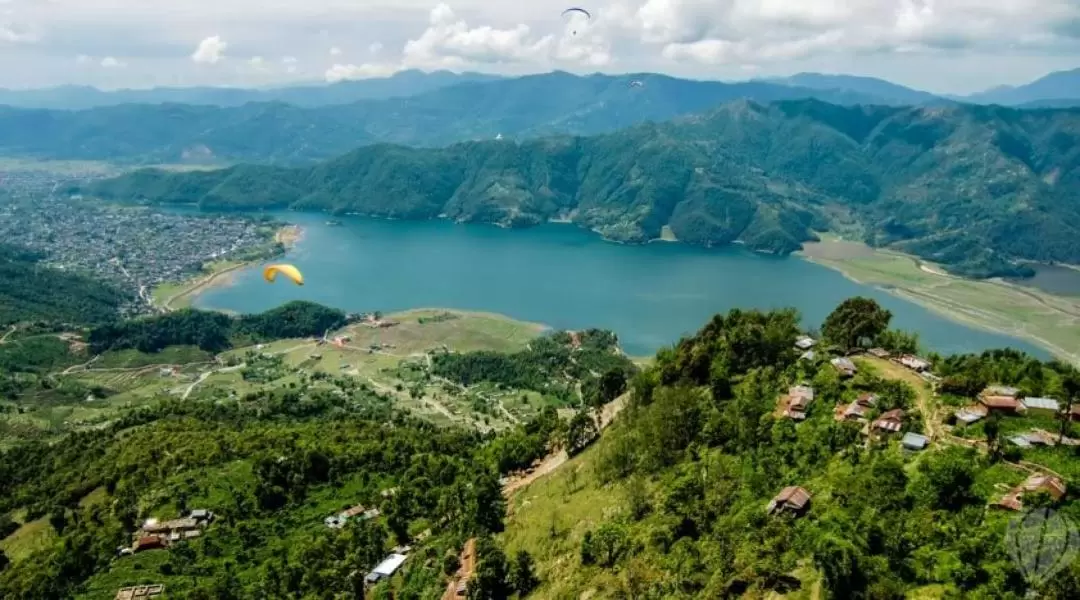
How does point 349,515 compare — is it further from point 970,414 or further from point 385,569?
point 970,414

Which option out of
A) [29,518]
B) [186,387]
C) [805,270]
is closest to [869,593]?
[29,518]

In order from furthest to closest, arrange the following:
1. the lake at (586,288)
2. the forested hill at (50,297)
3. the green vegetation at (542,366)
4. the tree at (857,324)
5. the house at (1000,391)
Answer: the lake at (586,288)
the forested hill at (50,297)
the green vegetation at (542,366)
the tree at (857,324)
the house at (1000,391)

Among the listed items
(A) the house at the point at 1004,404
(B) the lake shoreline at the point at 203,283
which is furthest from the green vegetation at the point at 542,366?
(A) the house at the point at 1004,404

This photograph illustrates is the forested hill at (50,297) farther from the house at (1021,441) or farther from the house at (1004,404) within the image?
the house at (1021,441)

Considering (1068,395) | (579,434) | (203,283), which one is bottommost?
(203,283)

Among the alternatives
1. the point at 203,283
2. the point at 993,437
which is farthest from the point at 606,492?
the point at 203,283
